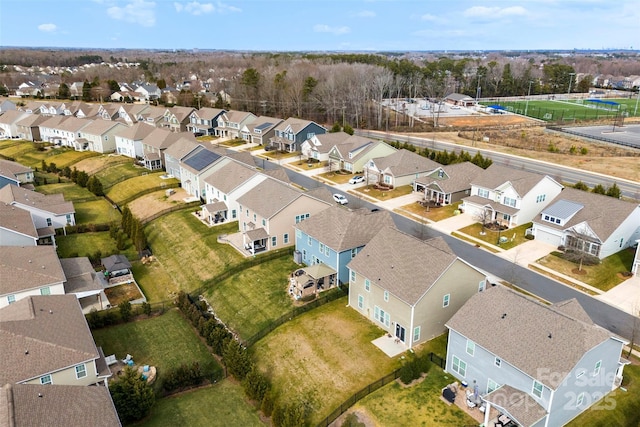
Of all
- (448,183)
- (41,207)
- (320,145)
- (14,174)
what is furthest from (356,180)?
(14,174)

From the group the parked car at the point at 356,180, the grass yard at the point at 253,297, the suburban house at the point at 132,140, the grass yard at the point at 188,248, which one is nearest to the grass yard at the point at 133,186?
the grass yard at the point at 188,248

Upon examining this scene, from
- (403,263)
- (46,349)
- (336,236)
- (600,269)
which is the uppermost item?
(403,263)

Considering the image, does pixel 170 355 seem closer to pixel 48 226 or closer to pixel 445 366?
pixel 445 366

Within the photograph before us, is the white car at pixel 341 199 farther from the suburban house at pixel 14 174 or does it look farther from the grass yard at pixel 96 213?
the suburban house at pixel 14 174

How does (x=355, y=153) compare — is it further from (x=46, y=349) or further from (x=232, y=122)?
(x=46, y=349)

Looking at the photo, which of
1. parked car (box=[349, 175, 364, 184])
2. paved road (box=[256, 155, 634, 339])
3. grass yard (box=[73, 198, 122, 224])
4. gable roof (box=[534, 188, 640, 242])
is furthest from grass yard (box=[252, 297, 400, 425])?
grass yard (box=[73, 198, 122, 224])

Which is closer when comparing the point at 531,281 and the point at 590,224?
the point at 531,281
